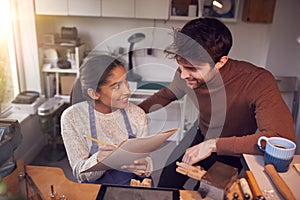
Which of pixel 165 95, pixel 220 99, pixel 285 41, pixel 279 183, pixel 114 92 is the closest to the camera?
pixel 279 183

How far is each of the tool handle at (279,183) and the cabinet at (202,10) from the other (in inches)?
70.5

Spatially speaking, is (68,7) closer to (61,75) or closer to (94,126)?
(61,75)

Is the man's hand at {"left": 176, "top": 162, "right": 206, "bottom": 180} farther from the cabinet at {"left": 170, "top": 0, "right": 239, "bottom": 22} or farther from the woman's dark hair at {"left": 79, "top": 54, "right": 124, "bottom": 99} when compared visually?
the cabinet at {"left": 170, "top": 0, "right": 239, "bottom": 22}

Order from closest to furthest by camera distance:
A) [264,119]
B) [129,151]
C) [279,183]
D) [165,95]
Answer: [279,183]
[129,151]
[264,119]
[165,95]

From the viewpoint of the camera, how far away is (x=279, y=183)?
808mm

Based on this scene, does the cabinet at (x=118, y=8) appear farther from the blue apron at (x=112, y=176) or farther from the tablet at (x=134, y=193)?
the tablet at (x=134, y=193)

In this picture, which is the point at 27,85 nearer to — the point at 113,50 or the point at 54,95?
the point at 54,95

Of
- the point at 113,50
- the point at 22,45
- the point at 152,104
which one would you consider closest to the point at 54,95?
the point at 22,45

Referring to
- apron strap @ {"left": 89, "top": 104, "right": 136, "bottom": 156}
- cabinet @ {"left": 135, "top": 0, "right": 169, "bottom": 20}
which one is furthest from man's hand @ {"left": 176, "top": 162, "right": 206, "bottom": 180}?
cabinet @ {"left": 135, "top": 0, "right": 169, "bottom": 20}

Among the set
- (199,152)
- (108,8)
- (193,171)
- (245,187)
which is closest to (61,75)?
(108,8)

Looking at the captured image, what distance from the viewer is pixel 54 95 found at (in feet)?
8.47

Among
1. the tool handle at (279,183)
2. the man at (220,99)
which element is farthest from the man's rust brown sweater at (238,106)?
the tool handle at (279,183)

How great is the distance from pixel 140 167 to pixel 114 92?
1.06 ft

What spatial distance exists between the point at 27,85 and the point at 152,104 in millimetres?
1514
